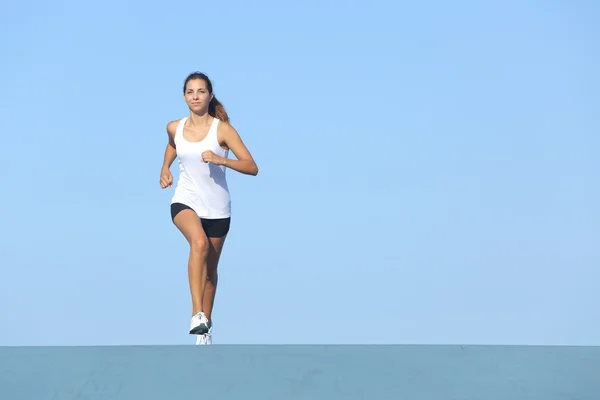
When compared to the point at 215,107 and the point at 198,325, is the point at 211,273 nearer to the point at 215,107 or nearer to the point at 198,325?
the point at 198,325

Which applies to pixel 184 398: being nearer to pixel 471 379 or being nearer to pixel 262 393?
pixel 262 393

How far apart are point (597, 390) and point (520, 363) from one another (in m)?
0.46

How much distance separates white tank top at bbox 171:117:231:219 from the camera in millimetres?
7125

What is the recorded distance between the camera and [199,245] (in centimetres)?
679

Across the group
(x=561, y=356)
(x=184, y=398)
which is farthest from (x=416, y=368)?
(x=184, y=398)

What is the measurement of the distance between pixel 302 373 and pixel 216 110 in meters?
3.23

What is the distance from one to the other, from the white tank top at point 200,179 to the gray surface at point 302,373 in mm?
2115

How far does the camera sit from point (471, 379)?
469 cm

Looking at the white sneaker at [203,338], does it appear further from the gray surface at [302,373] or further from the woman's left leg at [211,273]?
the gray surface at [302,373]

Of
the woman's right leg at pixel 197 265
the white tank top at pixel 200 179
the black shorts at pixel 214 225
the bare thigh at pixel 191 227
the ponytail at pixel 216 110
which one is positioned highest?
the ponytail at pixel 216 110

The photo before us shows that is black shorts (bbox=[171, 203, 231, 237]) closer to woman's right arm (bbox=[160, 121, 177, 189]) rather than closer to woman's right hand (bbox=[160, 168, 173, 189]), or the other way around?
woman's right hand (bbox=[160, 168, 173, 189])

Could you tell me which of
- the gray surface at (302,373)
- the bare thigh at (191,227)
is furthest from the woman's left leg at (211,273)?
the gray surface at (302,373)

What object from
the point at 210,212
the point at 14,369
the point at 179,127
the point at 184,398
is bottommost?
the point at 184,398

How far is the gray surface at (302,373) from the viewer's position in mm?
4559
